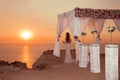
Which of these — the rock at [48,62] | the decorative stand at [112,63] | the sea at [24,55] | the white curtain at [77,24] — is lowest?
the sea at [24,55]

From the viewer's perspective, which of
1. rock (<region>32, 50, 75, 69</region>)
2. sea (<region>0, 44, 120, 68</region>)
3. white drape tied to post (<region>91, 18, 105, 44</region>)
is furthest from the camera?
sea (<region>0, 44, 120, 68</region>)

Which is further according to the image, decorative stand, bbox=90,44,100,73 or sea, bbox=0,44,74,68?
sea, bbox=0,44,74,68

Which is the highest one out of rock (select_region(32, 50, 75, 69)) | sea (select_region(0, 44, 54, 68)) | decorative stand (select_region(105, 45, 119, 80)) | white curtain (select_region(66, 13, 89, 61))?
white curtain (select_region(66, 13, 89, 61))

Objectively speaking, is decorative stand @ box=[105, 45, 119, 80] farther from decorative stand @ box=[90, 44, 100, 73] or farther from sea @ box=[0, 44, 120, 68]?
sea @ box=[0, 44, 120, 68]

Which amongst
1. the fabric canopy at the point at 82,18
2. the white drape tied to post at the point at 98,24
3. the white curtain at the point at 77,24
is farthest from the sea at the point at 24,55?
the white curtain at the point at 77,24

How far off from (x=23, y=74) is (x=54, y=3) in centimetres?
624

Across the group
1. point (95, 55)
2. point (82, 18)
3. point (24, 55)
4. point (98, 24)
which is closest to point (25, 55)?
point (24, 55)

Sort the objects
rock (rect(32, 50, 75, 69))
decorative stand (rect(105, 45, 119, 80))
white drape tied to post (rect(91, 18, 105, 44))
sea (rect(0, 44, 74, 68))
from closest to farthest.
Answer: decorative stand (rect(105, 45, 119, 80)), white drape tied to post (rect(91, 18, 105, 44)), rock (rect(32, 50, 75, 69)), sea (rect(0, 44, 74, 68))

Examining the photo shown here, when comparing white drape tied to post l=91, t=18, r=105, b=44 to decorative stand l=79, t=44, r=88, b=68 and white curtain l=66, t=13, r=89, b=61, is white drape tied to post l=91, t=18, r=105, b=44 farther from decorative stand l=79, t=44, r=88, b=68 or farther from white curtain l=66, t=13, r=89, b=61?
decorative stand l=79, t=44, r=88, b=68

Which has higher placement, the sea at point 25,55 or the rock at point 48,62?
the rock at point 48,62

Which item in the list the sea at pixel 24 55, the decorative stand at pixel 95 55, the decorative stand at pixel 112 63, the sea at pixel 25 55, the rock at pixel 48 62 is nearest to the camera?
the decorative stand at pixel 112 63

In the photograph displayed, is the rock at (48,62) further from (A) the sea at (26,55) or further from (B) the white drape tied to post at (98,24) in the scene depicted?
(B) the white drape tied to post at (98,24)

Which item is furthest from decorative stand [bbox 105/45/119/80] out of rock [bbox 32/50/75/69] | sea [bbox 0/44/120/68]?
sea [bbox 0/44/120/68]

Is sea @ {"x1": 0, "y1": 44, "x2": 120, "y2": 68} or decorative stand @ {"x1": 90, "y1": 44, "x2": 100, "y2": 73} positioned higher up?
decorative stand @ {"x1": 90, "y1": 44, "x2": 100, "y2": 73}
